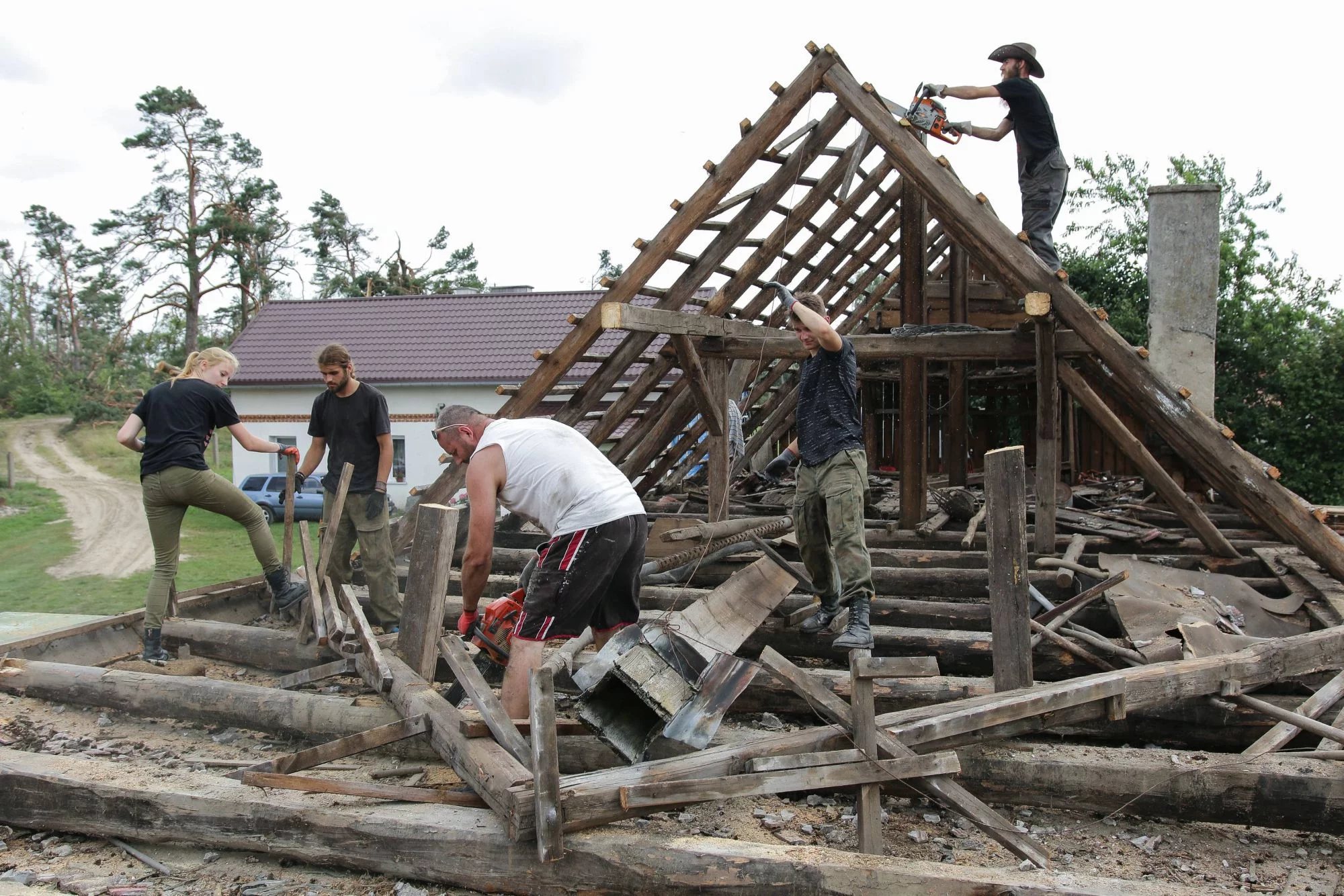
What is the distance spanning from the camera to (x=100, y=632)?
552cm

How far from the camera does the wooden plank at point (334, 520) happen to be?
486 cm

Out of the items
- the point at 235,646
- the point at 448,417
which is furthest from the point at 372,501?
the point at 448,417

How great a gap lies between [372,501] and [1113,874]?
410cm

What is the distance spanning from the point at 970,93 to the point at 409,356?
16.1m

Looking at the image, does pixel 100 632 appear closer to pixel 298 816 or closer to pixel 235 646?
pixel 235 646

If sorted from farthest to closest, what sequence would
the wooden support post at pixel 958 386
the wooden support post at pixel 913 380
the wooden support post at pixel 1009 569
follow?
the wooden support post at pixel 958 386, the wooden support post at pixel 913 380, the wooden support post at pixel 1009 569

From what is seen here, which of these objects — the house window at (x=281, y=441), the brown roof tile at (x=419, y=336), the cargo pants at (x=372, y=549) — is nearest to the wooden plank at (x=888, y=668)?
the cargo pants at (x=372, y=549)

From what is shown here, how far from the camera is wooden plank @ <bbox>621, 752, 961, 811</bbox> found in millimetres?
2834

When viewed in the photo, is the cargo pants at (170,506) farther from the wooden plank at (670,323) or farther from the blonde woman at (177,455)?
the wooden plank at (670,323)

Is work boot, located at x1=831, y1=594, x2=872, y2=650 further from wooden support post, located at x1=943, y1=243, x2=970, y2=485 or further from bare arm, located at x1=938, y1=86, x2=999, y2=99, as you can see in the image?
wooden support post, located at x1=943, y1=243, x2=970, y2=485

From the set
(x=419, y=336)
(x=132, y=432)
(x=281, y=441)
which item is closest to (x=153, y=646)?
(x=132, y=432)

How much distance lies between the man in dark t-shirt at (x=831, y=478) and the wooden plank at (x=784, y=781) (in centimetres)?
131

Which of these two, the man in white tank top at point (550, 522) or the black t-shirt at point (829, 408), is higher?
the black t-shirt at point (829, 408)

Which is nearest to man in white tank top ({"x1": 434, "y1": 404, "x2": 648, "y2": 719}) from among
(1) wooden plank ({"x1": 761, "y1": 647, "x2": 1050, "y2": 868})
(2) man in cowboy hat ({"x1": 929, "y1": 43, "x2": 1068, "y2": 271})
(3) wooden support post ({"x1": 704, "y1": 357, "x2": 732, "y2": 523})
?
(1) wooden plank ({"x1": 761, "y1": 647, "x2": 1050, "y2": 868})
